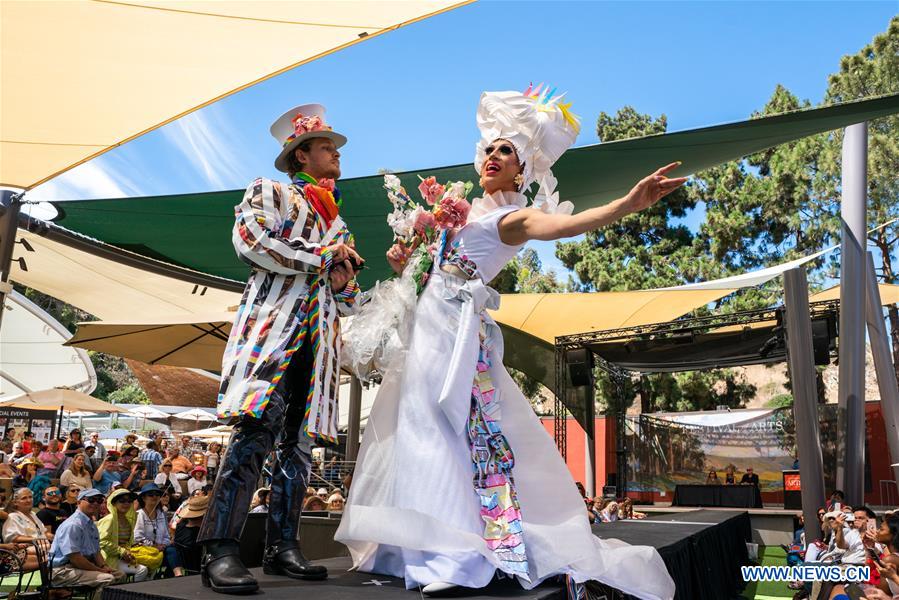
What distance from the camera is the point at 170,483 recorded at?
8.13 metres

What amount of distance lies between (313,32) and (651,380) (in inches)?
615

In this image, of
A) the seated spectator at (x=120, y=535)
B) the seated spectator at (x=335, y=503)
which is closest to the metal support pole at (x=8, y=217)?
the seated spectator at (x=120, y=535)

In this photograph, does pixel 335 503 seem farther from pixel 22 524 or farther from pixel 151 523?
pixel 22 524

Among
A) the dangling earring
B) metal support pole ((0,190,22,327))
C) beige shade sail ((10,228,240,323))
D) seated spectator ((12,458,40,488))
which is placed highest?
beige shade sail ((10,228,240,323))

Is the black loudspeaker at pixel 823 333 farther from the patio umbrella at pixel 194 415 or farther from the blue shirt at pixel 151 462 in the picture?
the patio umbrella at pixel 194 415

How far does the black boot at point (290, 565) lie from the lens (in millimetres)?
2000

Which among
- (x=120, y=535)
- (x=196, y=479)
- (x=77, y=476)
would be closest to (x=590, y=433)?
(x=196, y=479)

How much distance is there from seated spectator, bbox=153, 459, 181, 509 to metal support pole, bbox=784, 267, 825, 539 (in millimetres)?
6335

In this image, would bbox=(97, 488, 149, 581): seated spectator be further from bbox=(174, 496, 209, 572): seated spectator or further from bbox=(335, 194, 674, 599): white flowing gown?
bbox=(335, 194, 674, 599): white flowing gown

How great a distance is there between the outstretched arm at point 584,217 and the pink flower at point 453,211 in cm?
13

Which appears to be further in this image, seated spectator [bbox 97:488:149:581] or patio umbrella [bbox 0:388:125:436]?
patio umbrella [bbox 0:388:125:436]

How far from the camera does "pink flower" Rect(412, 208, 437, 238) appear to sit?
237 cm

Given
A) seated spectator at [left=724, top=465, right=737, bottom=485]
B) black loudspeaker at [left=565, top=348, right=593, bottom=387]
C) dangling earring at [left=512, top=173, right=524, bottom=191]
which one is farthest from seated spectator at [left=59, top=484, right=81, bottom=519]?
seated spectator at [left=724, top=465, right=737, bottom=485]

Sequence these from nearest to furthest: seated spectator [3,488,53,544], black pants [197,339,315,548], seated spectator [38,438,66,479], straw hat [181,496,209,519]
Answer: black pants [197,339,315,548]
straw hat [181,496,209,519]
seated spectator [3,488,53,544]
seated spectator [38,438,66,479]
